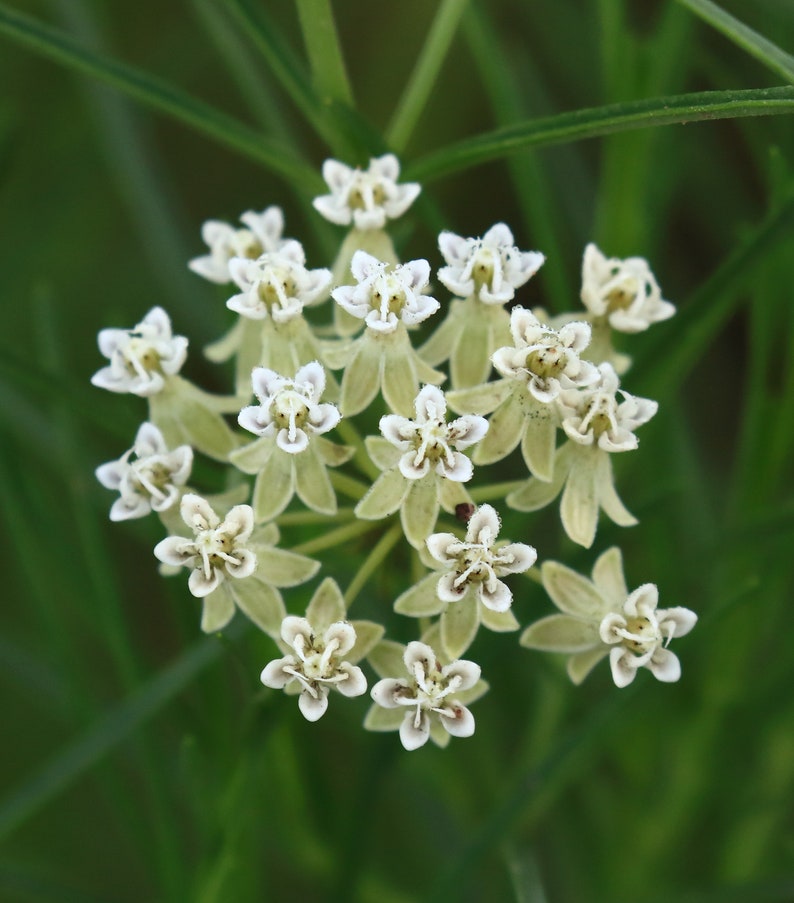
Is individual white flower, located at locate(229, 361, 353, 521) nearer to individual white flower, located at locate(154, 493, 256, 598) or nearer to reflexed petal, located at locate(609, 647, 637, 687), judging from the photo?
individual white flower, located at locate(154, 493, 256, 598)

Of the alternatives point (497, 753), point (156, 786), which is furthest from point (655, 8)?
point (156, 786)

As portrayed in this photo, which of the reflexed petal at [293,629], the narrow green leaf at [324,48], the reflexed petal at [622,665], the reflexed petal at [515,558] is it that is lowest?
the reflexed petal at [293,629]

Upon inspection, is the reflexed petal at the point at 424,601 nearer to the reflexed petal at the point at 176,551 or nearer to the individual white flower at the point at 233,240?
the reflexed petal at the point at 176,551

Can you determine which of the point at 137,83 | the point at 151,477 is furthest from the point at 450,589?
the point at 137,83

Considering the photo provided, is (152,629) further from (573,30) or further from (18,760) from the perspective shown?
(573,30)

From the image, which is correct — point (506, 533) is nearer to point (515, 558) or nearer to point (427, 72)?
point (515, 558)

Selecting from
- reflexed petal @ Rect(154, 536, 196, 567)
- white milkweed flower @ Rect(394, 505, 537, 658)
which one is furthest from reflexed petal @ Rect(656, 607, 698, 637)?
reflexed petal @ Rect(154, 536, 196, 567)

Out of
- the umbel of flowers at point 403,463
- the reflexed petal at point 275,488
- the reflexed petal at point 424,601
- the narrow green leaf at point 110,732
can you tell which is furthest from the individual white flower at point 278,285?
the narrow green leaf at point 110,732
